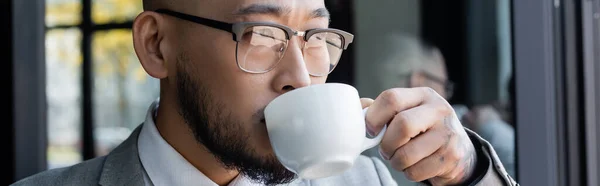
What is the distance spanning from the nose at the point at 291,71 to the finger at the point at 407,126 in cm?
18

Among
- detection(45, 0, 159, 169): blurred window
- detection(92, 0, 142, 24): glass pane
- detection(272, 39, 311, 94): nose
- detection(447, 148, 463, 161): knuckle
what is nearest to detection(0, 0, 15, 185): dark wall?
detection(272, 39, 311, 94): nose

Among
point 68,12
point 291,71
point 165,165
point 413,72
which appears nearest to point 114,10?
point 68,12

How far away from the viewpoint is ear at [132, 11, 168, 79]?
1.23 m

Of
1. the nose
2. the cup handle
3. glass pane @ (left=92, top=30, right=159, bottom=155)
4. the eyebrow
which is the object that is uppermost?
the eyebrow

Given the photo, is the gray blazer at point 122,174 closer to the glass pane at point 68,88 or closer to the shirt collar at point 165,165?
the shirt collar at point 165,165

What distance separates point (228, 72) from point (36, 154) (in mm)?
1229

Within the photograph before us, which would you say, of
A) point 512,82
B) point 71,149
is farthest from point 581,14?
point 71,149

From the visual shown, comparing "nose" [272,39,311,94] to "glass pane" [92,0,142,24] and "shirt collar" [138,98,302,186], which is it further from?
"glass pane" [92,0,142,24]

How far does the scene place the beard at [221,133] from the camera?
999 millimetres

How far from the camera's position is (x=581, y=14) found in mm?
1328

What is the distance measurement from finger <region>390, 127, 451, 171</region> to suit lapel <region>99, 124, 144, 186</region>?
21.3 inches

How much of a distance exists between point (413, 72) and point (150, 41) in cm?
190

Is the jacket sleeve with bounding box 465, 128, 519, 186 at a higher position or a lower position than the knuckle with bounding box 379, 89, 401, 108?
lower

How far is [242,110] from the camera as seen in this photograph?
1008mm
